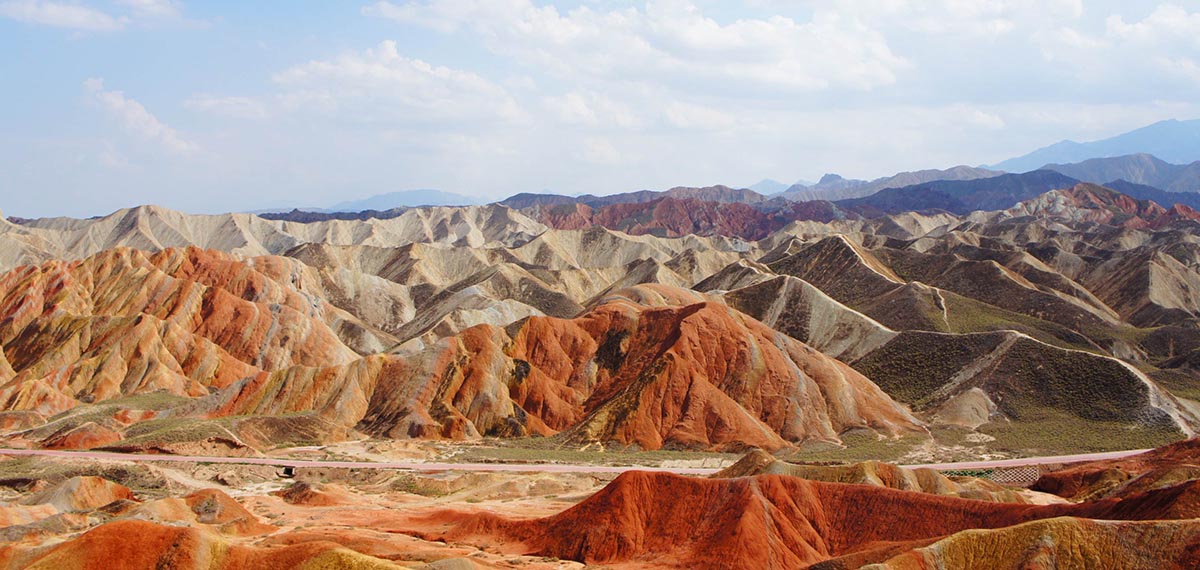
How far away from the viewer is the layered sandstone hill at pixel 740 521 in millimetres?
50031

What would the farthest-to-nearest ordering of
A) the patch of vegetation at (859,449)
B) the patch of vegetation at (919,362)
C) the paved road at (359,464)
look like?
the patch of vegetation at (919,362), the patch of vegetation at (859,449), the paved road at (359,464)

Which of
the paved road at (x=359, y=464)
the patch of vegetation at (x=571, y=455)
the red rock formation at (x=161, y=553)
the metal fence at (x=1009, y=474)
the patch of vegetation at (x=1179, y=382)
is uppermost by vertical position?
the red rock formation at (x=161, y=553)

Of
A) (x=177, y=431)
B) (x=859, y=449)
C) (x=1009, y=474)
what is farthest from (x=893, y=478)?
(x=177, y=431)

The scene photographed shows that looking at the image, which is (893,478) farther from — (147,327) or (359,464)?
(147,327)

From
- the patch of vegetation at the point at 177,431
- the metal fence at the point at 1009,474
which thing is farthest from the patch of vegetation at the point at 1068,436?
the patch of vegetation at the point at 177,431

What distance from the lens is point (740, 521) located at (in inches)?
2028

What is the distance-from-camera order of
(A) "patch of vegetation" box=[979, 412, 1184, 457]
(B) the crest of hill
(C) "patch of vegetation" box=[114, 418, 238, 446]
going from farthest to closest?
(B) the crest of hill
(C) "patch of vegetation" box=[114, 418, 238, 446]
(A) "patch of vegetation" box=[979, 412, 1184, 457]

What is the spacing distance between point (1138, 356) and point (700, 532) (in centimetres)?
9408

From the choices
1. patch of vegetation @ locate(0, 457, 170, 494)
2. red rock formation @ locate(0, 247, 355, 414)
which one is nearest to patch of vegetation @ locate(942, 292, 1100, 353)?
red rock formation @ locate(0, 247, 355, 414)

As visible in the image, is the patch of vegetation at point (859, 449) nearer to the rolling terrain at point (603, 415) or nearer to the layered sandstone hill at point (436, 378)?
the rolling terrain at point (603, 415)

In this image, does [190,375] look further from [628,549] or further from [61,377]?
[628,549]

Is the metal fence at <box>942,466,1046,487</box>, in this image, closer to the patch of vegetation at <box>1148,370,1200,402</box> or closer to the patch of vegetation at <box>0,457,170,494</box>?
the patch of vegetation at <box>1148,370,1200,402</box>

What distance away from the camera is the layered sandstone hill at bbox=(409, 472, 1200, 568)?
5003 cm

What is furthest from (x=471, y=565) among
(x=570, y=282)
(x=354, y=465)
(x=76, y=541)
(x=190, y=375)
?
(x=570, y=282)
